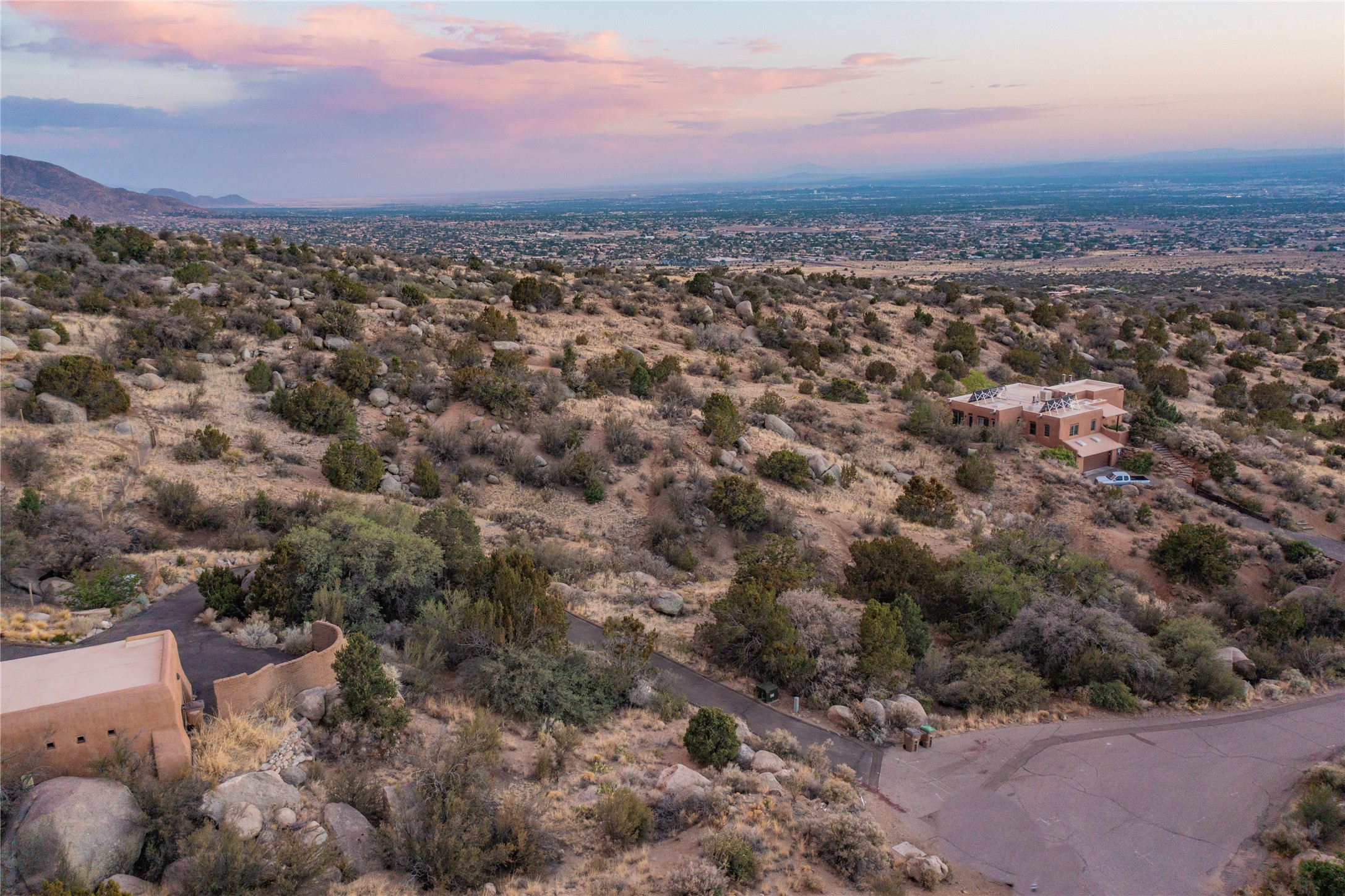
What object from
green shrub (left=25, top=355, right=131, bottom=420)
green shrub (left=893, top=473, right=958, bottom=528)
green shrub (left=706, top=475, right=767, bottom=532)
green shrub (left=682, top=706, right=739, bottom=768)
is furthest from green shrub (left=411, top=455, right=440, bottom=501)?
green shrub (left=893, top=473, right=958, bottom=528)

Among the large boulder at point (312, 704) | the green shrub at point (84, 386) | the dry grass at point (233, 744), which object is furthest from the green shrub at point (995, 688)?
the green shrub at point (84, 386)

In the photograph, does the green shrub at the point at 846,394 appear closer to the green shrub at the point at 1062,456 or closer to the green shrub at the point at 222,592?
the green shrub at the point at 1062,456

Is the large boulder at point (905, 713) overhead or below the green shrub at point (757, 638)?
below

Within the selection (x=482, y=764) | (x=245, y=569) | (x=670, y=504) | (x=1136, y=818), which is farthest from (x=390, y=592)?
(x=1136, y=818)

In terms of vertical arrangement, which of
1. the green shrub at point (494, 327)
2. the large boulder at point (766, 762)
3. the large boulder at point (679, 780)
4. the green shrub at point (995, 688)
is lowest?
the green shrub at point (995, 688)

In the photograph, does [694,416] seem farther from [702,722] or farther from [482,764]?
[482,764]

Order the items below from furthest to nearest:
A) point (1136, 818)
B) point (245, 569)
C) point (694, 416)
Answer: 1. point (694, 416)
2. point (245, 569)
3. point (1136, 818)

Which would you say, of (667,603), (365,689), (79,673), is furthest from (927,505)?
(79,673)

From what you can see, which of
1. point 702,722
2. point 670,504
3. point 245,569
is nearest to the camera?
point 702,722
